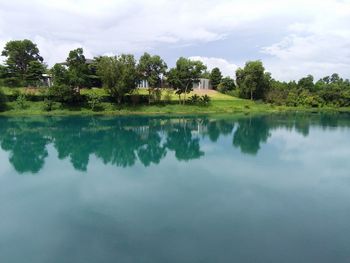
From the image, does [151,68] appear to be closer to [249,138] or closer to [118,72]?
[118,72]

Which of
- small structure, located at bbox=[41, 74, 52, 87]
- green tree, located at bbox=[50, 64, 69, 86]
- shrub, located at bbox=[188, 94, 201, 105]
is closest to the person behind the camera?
green tree, located at bbox=[50, 64, 69, 86]

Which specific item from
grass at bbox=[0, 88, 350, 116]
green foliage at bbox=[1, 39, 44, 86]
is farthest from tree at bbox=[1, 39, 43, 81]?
grass at bbox=[0, 88, 350, 116]

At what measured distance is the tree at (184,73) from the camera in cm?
4847

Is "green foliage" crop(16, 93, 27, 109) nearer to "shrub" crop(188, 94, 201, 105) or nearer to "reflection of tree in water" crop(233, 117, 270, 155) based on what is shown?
"shrub" crop(188, 94, 201, 105)

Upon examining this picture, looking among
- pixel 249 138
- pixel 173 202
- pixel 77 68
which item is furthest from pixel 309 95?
pixel 173 202

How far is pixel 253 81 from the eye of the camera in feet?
193

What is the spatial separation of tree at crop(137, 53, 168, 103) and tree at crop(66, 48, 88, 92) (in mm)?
8468

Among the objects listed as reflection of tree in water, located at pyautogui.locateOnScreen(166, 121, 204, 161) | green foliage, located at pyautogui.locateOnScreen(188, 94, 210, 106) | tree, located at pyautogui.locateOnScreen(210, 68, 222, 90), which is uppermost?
tree, located at pyautogui.locateOnScreen(210, 68, 222, 90)

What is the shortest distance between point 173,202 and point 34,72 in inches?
1888

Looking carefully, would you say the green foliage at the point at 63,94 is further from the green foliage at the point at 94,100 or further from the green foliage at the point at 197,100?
the green foliage at the point at 197,100

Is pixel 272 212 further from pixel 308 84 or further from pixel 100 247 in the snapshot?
pixel 308 84

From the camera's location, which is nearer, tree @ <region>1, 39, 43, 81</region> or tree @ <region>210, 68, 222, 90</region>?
tree @ <region>1, 39, 43, 81</region>

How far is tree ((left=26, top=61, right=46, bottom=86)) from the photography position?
1991 inches

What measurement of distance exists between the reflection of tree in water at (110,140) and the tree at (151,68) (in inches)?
473
